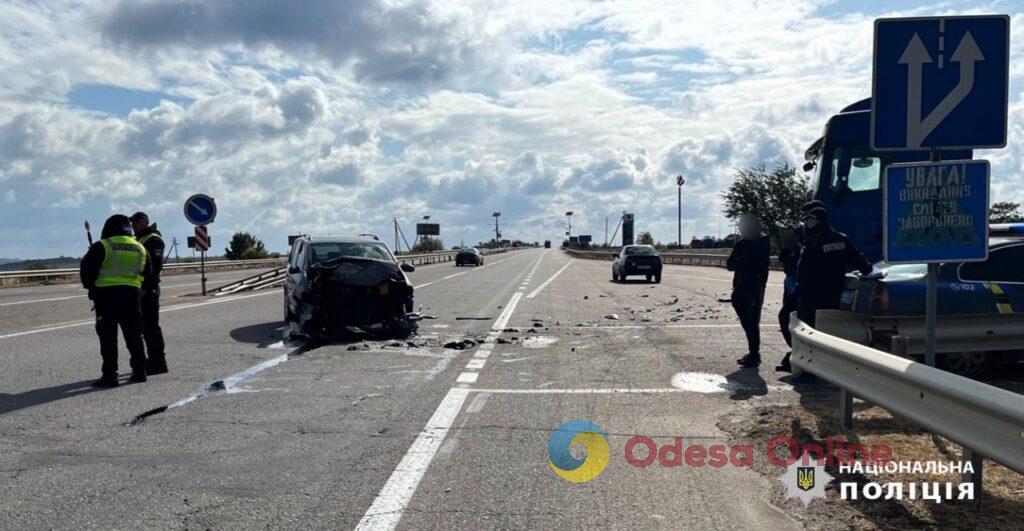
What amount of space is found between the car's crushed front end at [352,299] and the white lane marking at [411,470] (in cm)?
472

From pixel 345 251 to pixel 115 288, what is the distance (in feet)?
17.5

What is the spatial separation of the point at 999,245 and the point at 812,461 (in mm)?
4585

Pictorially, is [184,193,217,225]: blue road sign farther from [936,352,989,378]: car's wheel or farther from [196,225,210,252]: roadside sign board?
[936,352,989,378]: car's wheel

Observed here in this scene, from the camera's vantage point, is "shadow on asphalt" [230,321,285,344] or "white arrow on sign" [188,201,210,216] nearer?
"shadow on asphalt" [230,321,285,344]

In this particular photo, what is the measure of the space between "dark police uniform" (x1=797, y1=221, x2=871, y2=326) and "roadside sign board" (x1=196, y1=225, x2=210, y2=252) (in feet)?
65.9

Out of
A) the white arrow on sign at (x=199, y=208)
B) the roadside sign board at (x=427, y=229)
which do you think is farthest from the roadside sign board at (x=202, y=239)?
the roadside sign board at (x=427, y=229)

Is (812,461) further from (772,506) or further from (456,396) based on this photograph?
(456,396)

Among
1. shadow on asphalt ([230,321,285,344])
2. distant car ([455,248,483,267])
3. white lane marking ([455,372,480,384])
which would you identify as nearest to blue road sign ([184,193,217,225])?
shadow on asphalt ([230,321,285,344])

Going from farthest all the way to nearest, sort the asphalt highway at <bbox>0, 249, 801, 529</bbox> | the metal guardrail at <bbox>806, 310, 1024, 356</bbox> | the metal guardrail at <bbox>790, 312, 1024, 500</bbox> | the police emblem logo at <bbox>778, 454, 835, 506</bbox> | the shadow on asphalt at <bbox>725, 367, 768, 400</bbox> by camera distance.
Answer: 1. the shadow on asphalt at <bbox>725, 367, 768, 400</bbox>
2. the metal guardrail at <bbox>806, 310, 1024, 356</bbox>
3. the police emblem logo at <bbox>778, 454, 835, 506</bbox>
4. the asphalt highway at <bbox>0, 249, 801, 529</bbox>
5. the metal guardrail at <bbox>790, 312, 1024, 500</bbox>

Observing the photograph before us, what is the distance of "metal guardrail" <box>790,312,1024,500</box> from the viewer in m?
3.53

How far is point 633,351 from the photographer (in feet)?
35.2

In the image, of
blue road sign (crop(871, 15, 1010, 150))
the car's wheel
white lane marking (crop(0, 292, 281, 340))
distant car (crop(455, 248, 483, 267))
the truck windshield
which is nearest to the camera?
blue road sign (crop(871, 15, 1010, 150))

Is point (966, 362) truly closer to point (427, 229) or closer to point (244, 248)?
point (244, 248)

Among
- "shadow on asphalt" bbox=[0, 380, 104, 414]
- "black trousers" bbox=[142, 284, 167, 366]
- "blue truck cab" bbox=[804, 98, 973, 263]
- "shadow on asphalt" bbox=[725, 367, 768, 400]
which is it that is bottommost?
"shadow on asphalt" bbox=[725, 367, 768, 400]
